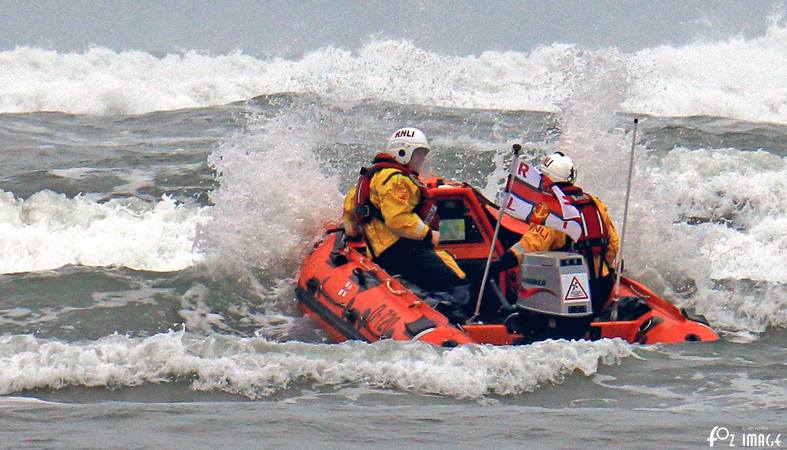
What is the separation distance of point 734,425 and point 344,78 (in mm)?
19203

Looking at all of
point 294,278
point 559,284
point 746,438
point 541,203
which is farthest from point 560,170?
point 294,278

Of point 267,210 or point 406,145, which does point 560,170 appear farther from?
point 267,210

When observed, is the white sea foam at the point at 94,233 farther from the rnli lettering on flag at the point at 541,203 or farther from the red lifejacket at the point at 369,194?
the rnli lettering on flag at the point at 541,203

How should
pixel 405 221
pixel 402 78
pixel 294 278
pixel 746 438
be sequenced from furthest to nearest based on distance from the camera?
pixel 402 78 → pixel 294 278 → pixel 405 221 → pixel 746 438

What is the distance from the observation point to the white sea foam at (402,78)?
22953 millimetres

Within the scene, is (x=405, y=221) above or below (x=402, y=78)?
below

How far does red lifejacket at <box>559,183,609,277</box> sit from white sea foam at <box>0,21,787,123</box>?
11.3m

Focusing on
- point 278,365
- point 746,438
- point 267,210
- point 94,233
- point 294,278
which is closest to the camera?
point 746,438

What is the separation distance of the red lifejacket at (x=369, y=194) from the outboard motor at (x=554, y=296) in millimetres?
1133

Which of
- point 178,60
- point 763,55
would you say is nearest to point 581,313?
point 178,60

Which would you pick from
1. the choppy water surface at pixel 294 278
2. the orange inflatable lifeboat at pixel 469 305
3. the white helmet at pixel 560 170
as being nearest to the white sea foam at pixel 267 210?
the choppy water surface at pixel 294 278

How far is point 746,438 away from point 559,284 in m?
2.15

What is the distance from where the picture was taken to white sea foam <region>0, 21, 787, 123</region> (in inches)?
904

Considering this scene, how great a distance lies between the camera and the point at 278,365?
777 centimetres
